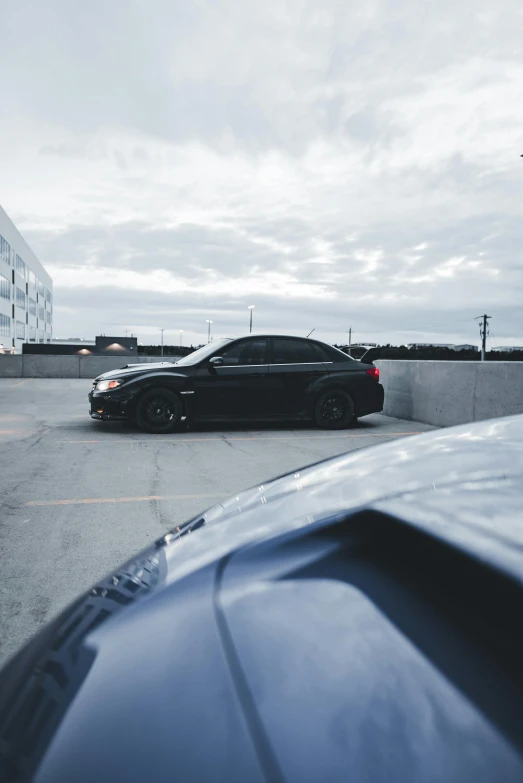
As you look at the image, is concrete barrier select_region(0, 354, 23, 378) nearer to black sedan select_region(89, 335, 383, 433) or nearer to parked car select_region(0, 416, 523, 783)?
black sedan select_region(89, 335, 383, 433)

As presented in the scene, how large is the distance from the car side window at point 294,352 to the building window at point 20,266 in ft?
231

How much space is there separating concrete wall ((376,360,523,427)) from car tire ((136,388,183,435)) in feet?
14.6

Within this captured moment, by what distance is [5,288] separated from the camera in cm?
6531

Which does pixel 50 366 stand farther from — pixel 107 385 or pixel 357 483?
pixel 357 483

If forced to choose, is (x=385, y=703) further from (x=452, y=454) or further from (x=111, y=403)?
(x=111, y=403)

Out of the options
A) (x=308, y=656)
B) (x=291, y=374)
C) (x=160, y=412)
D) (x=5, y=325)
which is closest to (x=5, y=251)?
(x=5, y=325)

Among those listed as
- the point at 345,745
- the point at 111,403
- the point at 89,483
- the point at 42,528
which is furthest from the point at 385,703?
the point at 111,403

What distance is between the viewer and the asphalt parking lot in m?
3.09

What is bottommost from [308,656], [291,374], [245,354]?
[308,656]

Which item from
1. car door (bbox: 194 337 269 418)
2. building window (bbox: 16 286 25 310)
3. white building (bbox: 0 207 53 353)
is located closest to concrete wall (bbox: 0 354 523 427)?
car door (bbox: 194 337 269 418)

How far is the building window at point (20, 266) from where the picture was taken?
7094 centimetres

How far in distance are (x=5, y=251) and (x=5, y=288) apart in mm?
4215

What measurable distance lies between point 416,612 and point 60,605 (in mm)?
2364

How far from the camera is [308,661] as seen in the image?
0.81m
